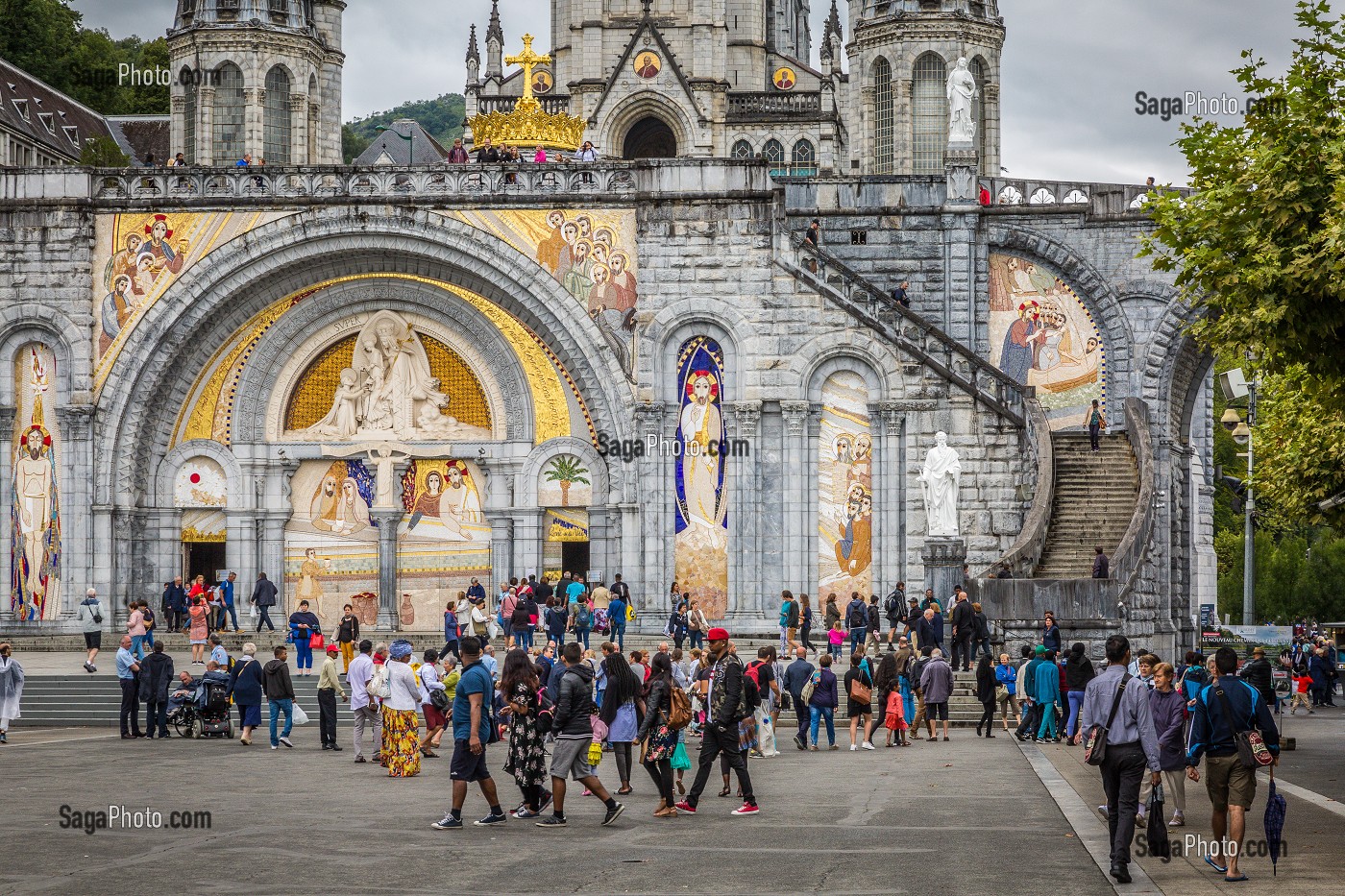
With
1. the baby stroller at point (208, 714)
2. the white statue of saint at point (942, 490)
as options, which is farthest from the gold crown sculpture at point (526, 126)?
the baby stroller at point (208, 714)

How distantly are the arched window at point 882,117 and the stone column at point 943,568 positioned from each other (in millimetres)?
17352

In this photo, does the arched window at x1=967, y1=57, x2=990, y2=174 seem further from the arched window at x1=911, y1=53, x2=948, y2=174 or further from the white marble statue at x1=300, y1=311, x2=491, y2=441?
the white marble statue at x1=300, y1=311, x2=491, y2=441

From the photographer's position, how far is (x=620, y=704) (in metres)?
18.5

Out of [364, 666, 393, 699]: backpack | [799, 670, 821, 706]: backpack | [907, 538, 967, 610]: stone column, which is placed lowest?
[799, 670, 821, 706]: backpack

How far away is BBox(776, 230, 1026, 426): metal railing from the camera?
3750 centimetres

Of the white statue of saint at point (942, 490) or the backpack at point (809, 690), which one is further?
the white statue of saint at point (942, 490)

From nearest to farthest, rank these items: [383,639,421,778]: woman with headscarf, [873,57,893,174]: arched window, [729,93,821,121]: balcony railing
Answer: [383,639,421,778]: woman with headscarf < [873,57,893,174]: arched window < [729,93,821,121]: balcony railing

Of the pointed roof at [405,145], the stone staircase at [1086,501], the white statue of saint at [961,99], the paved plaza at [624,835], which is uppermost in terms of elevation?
the pointed roof at [405,145]

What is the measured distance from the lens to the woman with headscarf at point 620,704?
18328 mm

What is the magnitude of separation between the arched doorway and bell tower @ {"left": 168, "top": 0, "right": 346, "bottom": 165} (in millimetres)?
15351

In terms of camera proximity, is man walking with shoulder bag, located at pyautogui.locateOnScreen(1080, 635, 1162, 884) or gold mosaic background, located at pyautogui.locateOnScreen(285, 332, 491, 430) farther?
gold mosaic background, located at pyautogui.locateOnScreen(285, 332, 491, 430)

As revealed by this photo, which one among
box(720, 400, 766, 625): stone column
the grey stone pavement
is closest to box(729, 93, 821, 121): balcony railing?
box(720, 400, 766, 625): stone column

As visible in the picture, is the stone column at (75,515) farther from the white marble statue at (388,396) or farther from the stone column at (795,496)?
the stone column at (795,496)

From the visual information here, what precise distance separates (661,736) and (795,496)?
20634 millimetres
